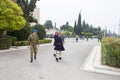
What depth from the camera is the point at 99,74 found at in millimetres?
12898

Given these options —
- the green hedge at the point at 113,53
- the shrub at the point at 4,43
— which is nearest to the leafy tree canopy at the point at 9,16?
the shrub at the point at 4,43

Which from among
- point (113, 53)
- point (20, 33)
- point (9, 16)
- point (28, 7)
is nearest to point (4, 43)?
point (9, 16)

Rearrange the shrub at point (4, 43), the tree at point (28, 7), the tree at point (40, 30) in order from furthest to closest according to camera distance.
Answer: the tree at point (40, 30)
the tree at point (28, 7)
the shrub at point (4, 43)

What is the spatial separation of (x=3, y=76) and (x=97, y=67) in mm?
5935

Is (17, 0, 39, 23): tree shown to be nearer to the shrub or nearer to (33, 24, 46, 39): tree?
(33, 24, 46, 39): tree

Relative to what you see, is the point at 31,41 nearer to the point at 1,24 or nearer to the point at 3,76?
the point at 3,76

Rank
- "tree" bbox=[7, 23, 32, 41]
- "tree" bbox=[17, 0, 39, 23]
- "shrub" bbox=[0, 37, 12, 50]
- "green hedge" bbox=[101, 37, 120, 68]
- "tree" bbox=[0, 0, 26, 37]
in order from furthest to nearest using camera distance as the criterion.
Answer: "tree" bbox=[17, 0, 39, 23] → "tree" bbox=[7, 23, 32, 41] → "tree" bbox=[0, 0, 26, 37] → "shrub" bbox=[0, 37, 12, 50] → "green hedge" bbox=[101, 37, 120, 68]

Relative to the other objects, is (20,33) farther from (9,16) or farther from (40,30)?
(9,16)

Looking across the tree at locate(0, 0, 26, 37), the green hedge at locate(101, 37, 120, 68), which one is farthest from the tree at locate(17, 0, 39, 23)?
the green hedge at locate(101, 37, 120, 68)

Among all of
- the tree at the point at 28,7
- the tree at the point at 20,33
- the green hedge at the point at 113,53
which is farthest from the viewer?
the tree at the point at 28,7

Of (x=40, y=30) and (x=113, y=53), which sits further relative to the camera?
(x=40, y=30)

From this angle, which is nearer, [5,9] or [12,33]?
[5,9]

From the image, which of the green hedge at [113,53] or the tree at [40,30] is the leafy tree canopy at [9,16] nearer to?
the green hedge at [113,53]

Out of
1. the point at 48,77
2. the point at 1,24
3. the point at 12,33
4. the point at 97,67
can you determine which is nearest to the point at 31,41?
the point at 97,67
